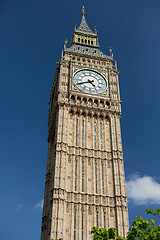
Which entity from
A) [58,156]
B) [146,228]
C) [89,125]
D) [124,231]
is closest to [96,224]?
[124,231]

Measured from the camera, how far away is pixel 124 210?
37688mm

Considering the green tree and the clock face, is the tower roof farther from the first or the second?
the green tree

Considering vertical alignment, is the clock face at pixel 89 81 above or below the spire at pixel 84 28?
below

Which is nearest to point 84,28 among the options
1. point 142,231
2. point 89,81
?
point 89,81

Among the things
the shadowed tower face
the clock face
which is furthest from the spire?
the clock face

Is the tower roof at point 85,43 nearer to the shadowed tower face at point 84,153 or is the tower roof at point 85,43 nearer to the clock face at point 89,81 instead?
the shadowed tower face at point 84,153

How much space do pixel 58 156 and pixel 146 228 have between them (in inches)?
832

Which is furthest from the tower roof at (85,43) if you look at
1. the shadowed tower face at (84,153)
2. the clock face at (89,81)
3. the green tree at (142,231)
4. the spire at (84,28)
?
the green tree at (142,231)

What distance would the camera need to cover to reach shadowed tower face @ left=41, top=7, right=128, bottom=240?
3656 centimetres

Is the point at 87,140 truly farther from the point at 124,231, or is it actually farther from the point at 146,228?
the point at 146,228

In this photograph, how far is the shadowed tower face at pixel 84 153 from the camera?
1439 inches

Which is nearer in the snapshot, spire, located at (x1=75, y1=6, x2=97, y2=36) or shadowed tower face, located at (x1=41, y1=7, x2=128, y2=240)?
shadowed tower face, located at (x1=41, y1=7, x2=128, y2=240)

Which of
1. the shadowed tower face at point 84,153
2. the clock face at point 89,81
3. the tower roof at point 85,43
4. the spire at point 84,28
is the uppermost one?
the spire at point 84,28

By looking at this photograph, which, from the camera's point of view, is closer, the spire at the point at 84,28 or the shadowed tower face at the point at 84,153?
the shadowed tower face at the point at 84,153
